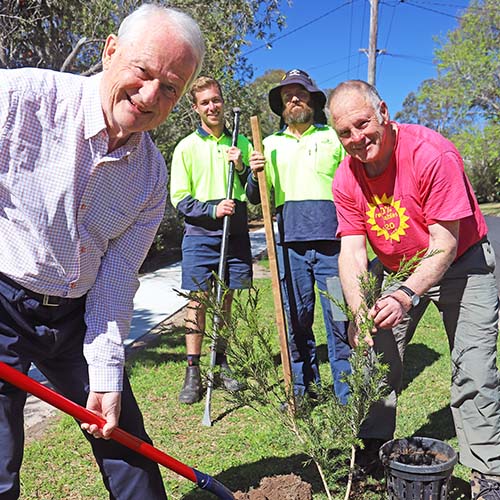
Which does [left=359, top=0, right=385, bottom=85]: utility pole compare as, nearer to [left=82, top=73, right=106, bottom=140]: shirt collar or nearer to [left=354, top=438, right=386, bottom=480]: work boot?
[left=354, top=438, right=386, bottom=480]: work boot

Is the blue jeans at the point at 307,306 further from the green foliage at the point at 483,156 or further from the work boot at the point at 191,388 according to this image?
the green foliage at the point at 483,156

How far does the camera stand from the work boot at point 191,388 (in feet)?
15.1

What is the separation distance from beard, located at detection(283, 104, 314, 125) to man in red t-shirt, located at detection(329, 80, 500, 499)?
1235 millimetres

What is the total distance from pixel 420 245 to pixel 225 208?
1770mm

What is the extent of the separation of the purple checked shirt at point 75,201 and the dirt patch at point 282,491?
1070 millimetres

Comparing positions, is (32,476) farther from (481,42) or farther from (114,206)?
(481,42)

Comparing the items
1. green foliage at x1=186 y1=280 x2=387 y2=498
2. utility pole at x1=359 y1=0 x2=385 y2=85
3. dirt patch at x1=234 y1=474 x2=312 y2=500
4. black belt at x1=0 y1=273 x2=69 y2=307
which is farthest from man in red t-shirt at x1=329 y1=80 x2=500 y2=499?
utility pole at x1=359 y1=0 x2=385 y2=85

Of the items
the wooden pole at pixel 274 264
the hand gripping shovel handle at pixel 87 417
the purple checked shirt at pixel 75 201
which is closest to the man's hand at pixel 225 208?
the wooden pole at pixel 274 264

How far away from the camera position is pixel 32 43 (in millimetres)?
8781

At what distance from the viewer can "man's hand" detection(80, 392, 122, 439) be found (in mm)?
2199

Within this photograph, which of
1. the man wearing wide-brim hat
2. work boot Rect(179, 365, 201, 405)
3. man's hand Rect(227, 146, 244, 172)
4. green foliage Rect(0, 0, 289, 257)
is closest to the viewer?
the man wearing wide-brim hat

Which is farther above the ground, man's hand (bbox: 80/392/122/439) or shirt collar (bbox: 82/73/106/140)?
shirt collar (bbox: 82/73/106/140)

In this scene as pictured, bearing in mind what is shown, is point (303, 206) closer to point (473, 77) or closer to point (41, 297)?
→ point (41, 297)

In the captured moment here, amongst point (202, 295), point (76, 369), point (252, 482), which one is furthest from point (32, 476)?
point (202, 295)
